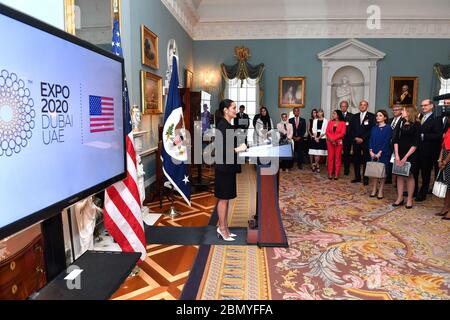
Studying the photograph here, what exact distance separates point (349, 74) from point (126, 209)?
981 cm

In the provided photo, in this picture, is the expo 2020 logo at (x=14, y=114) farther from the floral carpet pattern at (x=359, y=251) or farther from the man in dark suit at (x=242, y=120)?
the man in dark suit at (x=242, y=120)

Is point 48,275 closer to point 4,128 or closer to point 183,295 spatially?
point 4,128

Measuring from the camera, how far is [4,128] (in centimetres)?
131

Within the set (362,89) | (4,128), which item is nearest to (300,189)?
(362,89)

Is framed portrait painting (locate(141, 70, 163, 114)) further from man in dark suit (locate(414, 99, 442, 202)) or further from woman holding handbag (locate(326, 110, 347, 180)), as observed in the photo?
man in dark suit (locate(414, 99, 442, 202))

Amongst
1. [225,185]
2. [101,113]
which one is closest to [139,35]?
[225,185]

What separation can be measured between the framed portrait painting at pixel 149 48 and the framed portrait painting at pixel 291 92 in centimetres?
545


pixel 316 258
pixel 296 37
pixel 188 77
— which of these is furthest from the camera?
pixel 296 37

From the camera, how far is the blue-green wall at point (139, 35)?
16.6 ft

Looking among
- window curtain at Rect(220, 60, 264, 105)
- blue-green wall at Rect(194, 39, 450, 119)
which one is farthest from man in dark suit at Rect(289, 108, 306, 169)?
window curtain at Rect(220, 60, 264, 105)

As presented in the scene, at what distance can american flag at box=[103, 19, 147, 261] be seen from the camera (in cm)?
284

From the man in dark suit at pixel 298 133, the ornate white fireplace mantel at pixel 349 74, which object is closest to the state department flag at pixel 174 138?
the man in dark suit at pixel 298 133

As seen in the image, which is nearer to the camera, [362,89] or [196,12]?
[196,12]

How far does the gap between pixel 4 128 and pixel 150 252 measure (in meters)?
2.78
